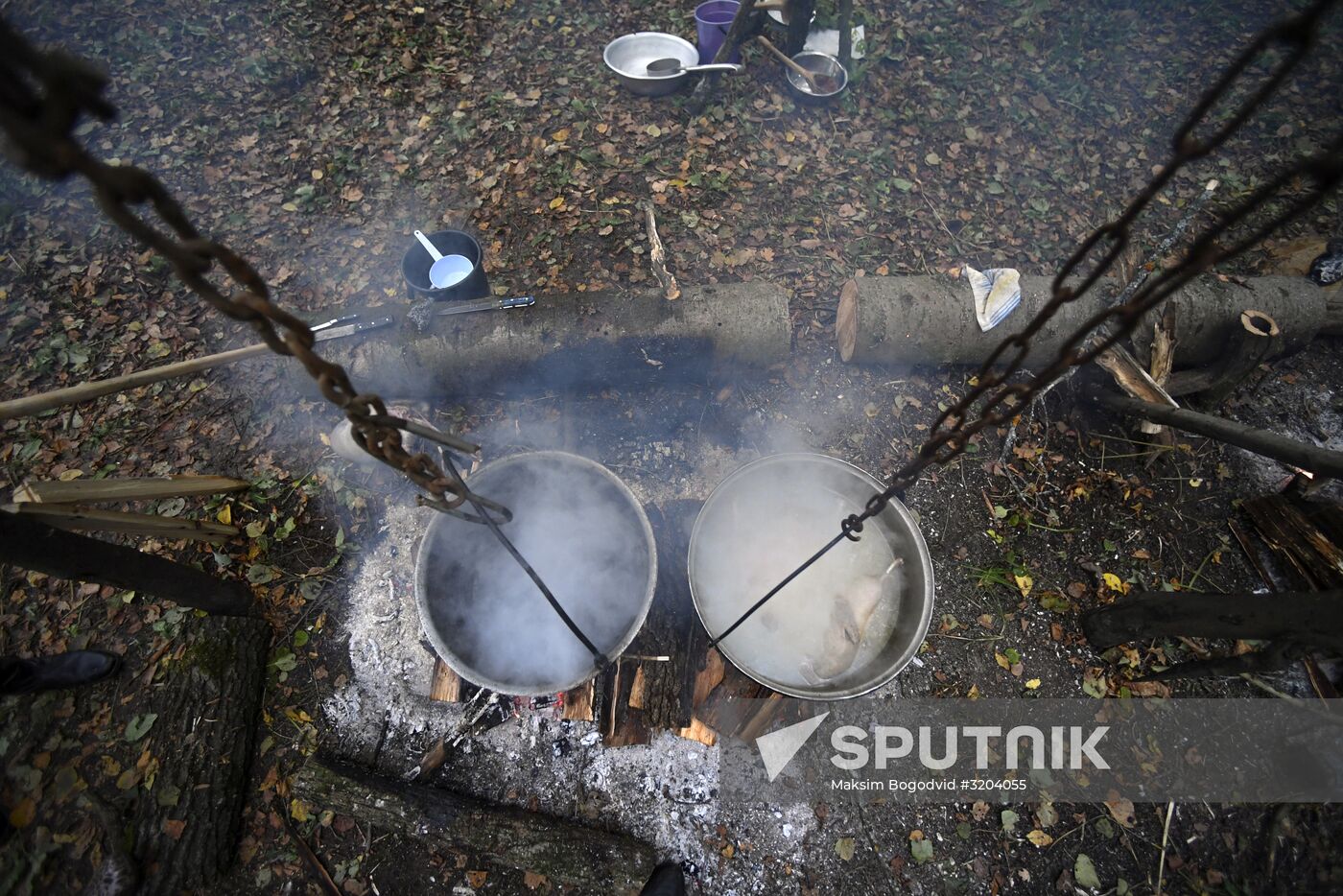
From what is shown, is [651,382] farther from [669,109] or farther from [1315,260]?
[1315,260]

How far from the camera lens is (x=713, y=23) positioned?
6375 mm

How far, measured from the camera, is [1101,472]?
187 inches

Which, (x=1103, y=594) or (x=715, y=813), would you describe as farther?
(x=1103, y=594)

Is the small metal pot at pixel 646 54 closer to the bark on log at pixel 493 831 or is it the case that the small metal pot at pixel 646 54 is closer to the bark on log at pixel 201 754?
the bark on log at pixel 201 754

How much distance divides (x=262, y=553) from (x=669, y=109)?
5675 millimetres

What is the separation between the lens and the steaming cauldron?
10.6ft

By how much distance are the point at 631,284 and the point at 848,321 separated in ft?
6.22

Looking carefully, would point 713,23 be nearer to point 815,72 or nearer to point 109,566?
point 815,72

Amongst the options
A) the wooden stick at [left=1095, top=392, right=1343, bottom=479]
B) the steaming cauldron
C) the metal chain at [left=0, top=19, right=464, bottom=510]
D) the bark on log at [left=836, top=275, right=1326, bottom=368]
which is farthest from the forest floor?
the metal chain at [left=0, top=19, right=464, bottom=510]

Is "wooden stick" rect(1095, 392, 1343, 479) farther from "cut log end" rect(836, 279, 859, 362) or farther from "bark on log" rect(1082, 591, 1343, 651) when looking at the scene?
"cut log end" rect(836, 279, 859, 362)

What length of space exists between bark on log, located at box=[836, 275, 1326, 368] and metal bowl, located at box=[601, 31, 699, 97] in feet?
11.8

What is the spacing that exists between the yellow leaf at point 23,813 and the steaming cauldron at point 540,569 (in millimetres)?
2683

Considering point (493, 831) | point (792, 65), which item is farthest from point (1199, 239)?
point (792, 65)

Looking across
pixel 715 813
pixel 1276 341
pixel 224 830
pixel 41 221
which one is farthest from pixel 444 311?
pixel 1276 341
